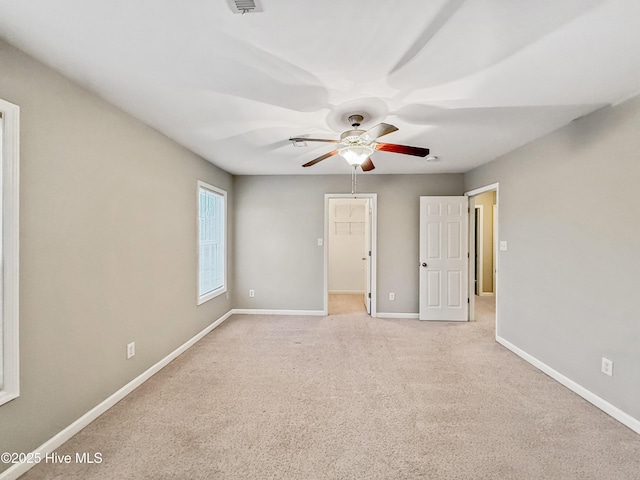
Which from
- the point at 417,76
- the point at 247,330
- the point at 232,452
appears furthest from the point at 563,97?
the point at 247,330

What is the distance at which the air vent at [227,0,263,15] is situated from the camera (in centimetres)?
123

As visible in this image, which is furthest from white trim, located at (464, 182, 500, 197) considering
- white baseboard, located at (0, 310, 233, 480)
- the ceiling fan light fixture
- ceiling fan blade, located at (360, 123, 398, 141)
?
white baseboard, located at (0, 310, 233, 480)

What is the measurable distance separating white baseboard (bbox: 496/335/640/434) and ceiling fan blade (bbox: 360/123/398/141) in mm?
2602

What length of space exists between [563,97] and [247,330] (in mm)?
4105

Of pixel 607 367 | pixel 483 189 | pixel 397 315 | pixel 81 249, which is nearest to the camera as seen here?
pixel 81 249

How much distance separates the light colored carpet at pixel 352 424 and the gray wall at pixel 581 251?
37 cm

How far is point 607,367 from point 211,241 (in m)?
4.45

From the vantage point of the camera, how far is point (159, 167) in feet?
9.27

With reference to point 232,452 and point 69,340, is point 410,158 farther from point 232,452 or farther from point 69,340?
point 69,340

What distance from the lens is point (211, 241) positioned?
4.27 meters

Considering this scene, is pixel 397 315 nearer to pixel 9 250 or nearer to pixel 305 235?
pixel 305 235

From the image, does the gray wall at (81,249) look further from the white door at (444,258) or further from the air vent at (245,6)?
the white door at (444,258)

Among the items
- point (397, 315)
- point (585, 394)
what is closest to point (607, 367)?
point (585, 394)

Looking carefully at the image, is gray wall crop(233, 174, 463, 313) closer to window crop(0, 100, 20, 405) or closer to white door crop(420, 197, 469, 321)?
white door crop(420, 197, 469, 321)
